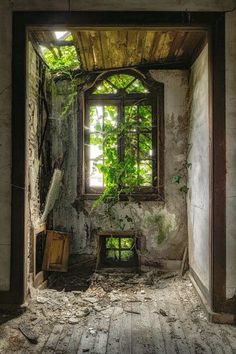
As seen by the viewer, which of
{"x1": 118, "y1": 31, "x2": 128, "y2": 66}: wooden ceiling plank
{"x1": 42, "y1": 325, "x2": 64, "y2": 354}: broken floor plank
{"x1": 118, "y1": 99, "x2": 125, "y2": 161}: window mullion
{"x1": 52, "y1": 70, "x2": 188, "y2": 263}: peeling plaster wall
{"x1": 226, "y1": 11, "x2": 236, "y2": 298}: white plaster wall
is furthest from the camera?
{"x1": 118, "y1": 99, "x2": 125, "y2": 161}: window mullion

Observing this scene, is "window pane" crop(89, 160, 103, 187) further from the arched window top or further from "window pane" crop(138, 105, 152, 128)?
the arched window top

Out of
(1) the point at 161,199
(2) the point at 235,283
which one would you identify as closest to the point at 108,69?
(1) the point at 161,199

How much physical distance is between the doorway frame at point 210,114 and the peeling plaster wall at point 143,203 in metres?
1.50

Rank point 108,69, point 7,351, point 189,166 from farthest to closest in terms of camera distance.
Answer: point 108,69 → point 189,166 → point 7,351

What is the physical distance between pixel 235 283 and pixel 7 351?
78.3 inches

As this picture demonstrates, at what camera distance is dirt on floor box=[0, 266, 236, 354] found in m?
2.46

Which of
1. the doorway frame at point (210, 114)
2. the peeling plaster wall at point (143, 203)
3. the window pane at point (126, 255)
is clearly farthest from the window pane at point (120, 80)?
the window pane at point (126, 255)

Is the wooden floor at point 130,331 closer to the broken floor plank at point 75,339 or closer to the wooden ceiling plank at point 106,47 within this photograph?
the broken floor plank at point 75,339

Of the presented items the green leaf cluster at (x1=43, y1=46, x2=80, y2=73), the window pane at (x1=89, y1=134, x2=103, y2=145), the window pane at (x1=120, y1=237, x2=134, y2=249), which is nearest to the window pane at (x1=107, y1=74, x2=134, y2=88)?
the green leaf cluster at (x1=43, y1=46, x2=80, y2=73)

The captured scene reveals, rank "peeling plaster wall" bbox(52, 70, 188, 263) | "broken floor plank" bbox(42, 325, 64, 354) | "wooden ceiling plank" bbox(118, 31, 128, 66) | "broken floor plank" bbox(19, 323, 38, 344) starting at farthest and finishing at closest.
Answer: "peeling plaster wall" bbox(52, 70, 188, 263) < "wooden ceiling plank" bbox(118, 31, 128, 66) < "broken floor plank" bbox(19, 323, 38, 344) < "broken floor plank" bbox(42, 325, 64, 354)

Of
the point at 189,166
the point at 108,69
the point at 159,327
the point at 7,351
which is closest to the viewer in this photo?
the point at 7,351

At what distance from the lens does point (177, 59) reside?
435cm

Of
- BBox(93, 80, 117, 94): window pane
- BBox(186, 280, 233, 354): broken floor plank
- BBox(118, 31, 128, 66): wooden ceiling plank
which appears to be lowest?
BBox(186, 280, 233, 354): broken floor plank

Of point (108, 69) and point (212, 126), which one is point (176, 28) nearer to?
point (212, 126)
